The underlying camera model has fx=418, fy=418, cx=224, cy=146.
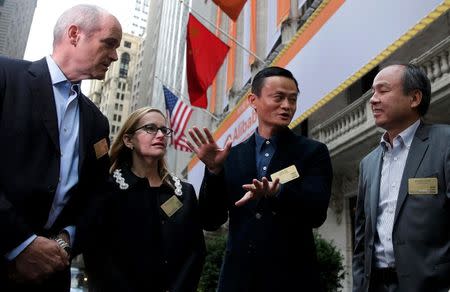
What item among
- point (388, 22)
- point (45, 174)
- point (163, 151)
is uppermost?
point (388, 22)

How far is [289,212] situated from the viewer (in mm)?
2605

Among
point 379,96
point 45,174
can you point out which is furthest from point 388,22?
point 45,174

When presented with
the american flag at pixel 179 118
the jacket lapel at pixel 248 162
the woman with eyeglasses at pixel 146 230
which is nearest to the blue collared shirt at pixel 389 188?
the jacket lapel at pixel 248 162

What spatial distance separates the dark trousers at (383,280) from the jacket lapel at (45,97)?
2.19 meters

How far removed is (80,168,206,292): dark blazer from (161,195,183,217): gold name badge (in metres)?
0.03

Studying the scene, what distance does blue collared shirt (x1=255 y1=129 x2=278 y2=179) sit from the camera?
2.89 m

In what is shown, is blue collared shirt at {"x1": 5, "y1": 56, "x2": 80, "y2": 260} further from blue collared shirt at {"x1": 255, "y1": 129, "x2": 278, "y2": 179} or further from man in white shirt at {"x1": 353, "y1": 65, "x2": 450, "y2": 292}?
man in white shirt at {"x1": 353, "y1": 65, "x2": 450, "y2": 292}

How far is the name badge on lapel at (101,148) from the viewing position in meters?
2.67

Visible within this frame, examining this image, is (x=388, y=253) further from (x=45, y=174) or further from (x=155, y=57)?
(x=155, y=57)

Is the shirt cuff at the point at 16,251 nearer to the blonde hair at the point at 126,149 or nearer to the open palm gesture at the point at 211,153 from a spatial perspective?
the open palm gesture at the point at 211,153

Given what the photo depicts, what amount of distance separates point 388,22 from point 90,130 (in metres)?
4.39

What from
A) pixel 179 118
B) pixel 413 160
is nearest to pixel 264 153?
pixel 413 160

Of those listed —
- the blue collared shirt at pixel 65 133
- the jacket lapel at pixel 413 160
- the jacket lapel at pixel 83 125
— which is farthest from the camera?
the jacket lapel at pixel 413 160

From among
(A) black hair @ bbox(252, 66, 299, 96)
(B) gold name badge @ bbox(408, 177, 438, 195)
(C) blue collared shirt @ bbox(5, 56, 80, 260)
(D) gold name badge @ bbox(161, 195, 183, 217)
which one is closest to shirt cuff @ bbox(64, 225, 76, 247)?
(C) blue collared shirt @ bbox(5, 56, 80, 260)
